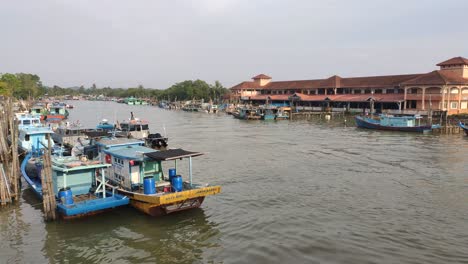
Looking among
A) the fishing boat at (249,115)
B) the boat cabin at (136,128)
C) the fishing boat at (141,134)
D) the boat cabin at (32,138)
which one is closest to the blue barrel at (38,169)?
the boat cabin at (32,138)

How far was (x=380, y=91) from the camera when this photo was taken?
63938mm

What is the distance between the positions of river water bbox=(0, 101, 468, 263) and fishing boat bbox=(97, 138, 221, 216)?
25.8 inches

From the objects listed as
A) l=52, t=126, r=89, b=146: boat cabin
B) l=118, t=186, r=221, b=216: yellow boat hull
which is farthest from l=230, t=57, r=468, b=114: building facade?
l=118, t=186, r=221, b=216: yellow boat hull

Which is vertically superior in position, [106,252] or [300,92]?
[300,92]

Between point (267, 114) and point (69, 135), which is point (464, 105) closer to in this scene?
point (267, 114)

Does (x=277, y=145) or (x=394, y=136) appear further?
(x=394, y=136)

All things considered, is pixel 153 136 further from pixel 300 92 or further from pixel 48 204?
pixel 300 92

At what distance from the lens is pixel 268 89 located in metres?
86.7

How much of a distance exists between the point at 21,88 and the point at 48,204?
99.6 metres

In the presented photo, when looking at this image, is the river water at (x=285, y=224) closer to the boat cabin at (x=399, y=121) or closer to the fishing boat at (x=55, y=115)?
the boat cabin at (x=399, y=121)

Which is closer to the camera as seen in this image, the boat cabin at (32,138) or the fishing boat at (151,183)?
the fishing boat at (151,183)

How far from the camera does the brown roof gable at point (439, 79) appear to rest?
166 feet

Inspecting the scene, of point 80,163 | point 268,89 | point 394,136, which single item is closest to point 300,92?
point 268,89

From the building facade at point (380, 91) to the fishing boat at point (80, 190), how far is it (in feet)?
139
